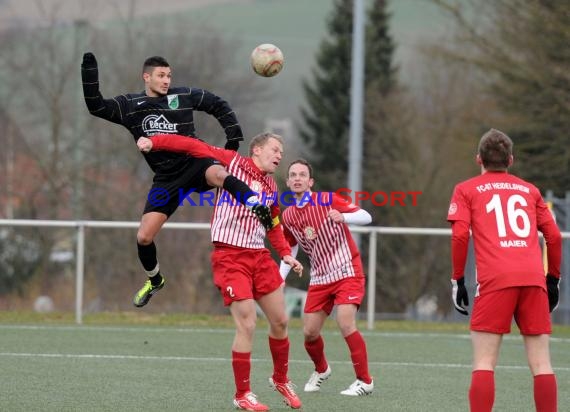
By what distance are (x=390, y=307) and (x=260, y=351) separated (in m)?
18.6

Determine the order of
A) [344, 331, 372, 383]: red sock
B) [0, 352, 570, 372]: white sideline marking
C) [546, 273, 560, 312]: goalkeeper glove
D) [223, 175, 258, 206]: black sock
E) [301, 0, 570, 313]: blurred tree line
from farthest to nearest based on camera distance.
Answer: [301, 0, 570, 313]: blurred tree line
[0, 352, 570, 372]: white sideline marking
[344, 331, 372, 383]: red sock
[223, 175, 258, 206]: black sock
[546, 273, 560, 312]: goalkeeper glove

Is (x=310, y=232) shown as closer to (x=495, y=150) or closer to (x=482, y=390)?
(x=495, y=150)

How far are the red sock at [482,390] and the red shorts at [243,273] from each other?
186cm

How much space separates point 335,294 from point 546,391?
2.63 m

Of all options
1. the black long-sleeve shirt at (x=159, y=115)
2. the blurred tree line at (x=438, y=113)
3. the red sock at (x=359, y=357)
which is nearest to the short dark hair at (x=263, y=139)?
the black long-sleeve shirt at (x=159, y=115)

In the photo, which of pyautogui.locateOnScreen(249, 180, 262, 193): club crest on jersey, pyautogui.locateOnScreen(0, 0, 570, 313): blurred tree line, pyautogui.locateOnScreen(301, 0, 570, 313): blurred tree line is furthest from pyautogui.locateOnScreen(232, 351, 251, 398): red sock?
pyautogui.locateOnScreen(0, 0, 570, 313): blurred tree line

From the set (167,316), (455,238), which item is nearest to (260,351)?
(167,316)

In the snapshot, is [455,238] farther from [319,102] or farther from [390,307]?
[319,102]

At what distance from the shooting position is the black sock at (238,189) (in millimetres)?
7188

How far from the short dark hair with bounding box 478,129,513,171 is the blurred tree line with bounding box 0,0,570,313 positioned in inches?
468

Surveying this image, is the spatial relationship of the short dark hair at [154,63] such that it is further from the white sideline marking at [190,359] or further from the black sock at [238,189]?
the white sideline marking at [190,359]

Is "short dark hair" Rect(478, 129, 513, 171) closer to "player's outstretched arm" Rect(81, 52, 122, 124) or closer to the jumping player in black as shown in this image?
the jumping player in black

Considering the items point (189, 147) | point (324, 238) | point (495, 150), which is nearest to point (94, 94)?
point (189, 147)

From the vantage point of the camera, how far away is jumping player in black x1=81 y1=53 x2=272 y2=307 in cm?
823
